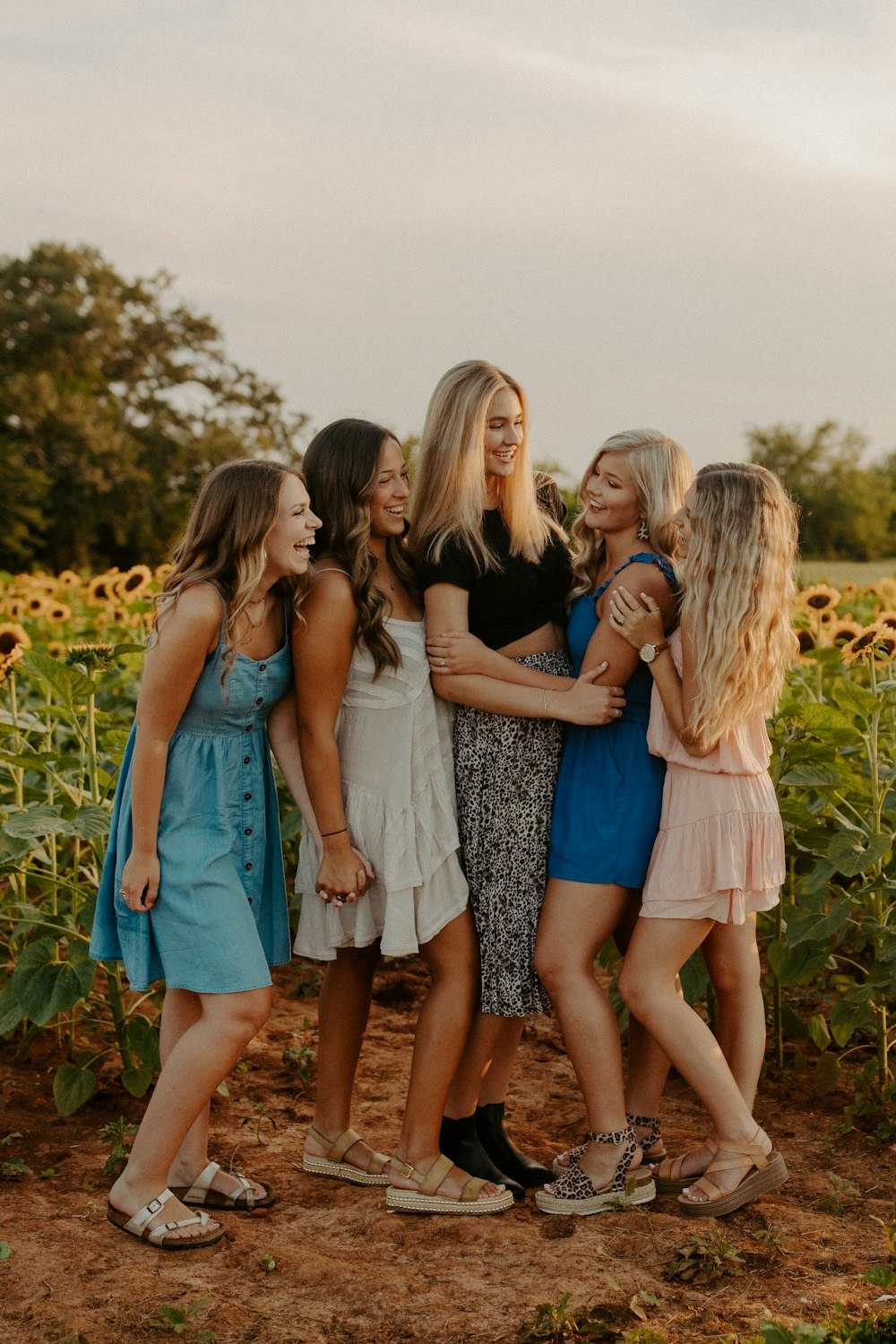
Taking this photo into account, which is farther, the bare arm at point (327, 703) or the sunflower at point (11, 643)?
the sunflower at point (11, 643)

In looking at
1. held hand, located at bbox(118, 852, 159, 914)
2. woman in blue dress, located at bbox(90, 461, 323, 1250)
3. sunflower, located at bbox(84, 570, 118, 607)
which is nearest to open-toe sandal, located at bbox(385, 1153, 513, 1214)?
woman in blue dress, located at bbox(90, 461, 323, 1250)

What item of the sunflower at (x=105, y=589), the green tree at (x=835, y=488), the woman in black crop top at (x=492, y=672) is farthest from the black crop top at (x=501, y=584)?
the green tree at (x=835, y=488)

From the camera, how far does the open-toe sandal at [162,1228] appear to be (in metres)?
3.05

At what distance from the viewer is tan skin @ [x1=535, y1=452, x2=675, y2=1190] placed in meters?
Answer: 3.28

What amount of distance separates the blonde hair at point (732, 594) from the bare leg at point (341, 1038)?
1091 mm

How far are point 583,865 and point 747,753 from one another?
0.49 metres

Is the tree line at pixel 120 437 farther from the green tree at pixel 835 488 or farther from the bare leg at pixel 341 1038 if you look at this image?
the bare leg at pixel 341 1038

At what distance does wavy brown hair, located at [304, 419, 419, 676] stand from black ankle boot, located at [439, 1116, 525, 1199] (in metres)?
1.21

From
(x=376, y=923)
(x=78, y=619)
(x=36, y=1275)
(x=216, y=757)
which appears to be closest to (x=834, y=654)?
(x=376, y=923)

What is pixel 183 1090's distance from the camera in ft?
10.1

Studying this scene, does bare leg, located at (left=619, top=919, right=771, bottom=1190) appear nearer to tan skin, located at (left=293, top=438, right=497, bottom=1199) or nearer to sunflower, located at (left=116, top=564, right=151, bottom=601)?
tan skin, located at (left=293, top=438, right=497, bottom=1199)

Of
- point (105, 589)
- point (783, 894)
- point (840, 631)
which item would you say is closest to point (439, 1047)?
point (783, 894)

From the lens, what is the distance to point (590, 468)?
11.3 ft

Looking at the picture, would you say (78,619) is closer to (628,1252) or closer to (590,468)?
(590,468)
